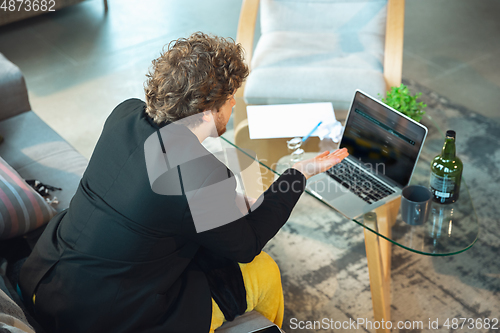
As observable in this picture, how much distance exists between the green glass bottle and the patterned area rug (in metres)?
0.44

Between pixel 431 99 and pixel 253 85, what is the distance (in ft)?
4.13

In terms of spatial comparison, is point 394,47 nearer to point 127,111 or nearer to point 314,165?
point 314,165

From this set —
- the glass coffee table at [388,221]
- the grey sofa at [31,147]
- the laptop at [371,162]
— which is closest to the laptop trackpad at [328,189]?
the laptop at [371,162]

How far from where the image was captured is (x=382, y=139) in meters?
1.62

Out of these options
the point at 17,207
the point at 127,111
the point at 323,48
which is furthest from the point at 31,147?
the point at 323,48

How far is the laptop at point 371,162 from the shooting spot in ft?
5.10

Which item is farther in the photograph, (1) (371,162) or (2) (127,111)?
(1) (371,162)

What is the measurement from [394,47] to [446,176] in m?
1.03

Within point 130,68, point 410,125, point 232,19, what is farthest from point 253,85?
point 232,19

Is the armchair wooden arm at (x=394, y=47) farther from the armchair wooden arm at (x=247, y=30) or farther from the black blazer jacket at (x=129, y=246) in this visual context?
the black blazer jacket at (x=129, y=246)

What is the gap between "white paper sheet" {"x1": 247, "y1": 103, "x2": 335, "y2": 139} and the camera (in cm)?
190

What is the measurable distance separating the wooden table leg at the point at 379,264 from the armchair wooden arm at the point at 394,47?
3.17ft

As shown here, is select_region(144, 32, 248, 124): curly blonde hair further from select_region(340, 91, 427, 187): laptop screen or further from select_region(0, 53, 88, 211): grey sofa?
select_region(0, 53, 88, 211): grey sofa

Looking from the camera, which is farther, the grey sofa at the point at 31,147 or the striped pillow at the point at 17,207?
the grey sofa at the point at 31,147
